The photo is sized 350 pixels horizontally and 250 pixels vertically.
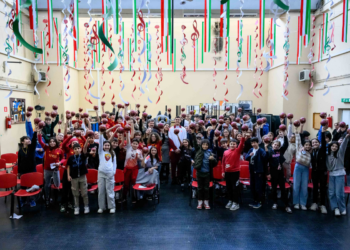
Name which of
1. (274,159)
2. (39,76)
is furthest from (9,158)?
(274,159)

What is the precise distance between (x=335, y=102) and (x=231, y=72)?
4.53 m

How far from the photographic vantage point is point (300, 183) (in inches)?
157

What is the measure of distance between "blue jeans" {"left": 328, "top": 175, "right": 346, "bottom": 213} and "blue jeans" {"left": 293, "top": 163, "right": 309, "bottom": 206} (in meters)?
0.37

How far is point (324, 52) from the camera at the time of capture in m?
8.07

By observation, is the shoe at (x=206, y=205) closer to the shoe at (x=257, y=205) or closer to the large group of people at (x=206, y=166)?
the large group of people at (x=206, y=166)

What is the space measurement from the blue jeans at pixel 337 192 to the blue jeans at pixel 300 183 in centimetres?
37

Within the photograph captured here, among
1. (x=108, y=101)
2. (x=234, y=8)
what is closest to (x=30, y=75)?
(x=108, y=101)

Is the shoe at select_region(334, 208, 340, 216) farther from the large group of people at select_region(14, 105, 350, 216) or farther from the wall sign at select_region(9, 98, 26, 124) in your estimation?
the wall sign at select_region(9, 98, 26, 124)

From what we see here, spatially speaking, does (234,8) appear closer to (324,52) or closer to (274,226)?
(324,52)

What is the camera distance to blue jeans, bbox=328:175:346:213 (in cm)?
376

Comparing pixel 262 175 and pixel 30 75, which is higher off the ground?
pixel 30 75

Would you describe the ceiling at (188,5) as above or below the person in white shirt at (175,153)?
above

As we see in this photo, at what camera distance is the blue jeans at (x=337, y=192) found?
3760mm

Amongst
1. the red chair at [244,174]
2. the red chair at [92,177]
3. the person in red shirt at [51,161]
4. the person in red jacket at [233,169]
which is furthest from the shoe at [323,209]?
the person in red shirt at [51,161]
